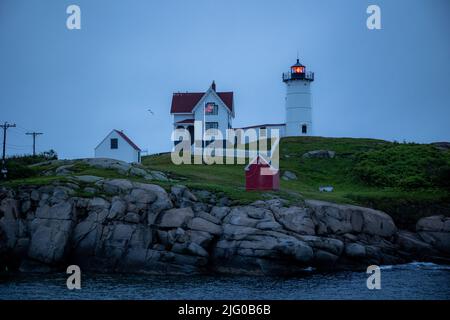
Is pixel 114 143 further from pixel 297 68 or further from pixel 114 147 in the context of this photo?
pixel 297 68

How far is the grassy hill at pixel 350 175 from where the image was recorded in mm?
49188

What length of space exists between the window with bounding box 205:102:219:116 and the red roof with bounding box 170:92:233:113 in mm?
1501

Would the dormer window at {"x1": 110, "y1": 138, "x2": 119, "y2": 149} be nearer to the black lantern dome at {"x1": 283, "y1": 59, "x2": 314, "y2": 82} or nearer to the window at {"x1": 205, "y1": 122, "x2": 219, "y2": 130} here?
the window at {"x1": 205, "y1": 122, "x2": 219, "y2": 130}

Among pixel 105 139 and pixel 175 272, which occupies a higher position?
pixel 105 139

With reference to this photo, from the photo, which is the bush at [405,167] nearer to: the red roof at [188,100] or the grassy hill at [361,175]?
the grassy hill at [361,175]

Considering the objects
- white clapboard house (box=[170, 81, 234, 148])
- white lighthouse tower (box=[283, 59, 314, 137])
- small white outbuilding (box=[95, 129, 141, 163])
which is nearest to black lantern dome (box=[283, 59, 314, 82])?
white lighthouse tower (box=[283, 59, 314, 137])

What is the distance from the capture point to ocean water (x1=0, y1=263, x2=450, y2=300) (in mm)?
33344

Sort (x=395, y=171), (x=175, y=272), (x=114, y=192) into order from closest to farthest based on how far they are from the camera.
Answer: (x=175, y=272)
(x=114, y=192)
(x=395, y=171)

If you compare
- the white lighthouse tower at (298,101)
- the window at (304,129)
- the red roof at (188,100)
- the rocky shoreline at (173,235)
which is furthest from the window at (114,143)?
the window at (304,129)

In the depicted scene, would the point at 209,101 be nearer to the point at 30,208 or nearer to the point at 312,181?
the point at 312,181

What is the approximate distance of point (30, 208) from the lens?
42.9 meters

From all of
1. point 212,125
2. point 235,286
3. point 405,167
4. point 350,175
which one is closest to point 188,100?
point 212,125
